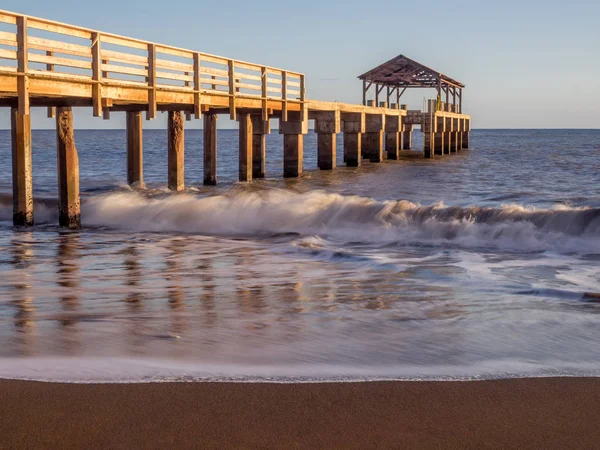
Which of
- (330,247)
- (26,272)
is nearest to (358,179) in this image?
(330,247)

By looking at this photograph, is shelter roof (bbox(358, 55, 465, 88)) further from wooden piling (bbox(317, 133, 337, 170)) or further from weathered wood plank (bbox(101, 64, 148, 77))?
weathered wood plank (bbox(101, 64, 148, 77))

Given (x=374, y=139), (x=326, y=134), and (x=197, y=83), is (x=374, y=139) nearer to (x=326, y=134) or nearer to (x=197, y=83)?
(x=326, y=134)

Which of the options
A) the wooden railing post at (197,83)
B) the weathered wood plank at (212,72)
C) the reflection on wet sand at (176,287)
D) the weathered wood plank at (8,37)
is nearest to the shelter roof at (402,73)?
the weathered wood plank at (212,72)

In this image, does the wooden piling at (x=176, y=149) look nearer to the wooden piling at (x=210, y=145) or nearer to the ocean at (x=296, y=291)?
the ocean at (x=296, y=291)

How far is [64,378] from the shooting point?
4.51 metres

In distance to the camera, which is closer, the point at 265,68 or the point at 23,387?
the point at 23,387

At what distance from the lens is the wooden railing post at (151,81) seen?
45.9ft

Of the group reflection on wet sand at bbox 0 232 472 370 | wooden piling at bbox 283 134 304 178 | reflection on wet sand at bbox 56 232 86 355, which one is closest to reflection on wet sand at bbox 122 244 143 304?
reflection on wet sand at bbox 0 232 472 370

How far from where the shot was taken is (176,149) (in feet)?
60.2

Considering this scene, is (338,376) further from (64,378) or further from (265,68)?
(265,68)

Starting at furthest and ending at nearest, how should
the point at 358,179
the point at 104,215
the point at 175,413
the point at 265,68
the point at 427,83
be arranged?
the point at 427,83 → the point at 358,179 → the point at 265,68 → the point at 104,215 → the point at 175,413

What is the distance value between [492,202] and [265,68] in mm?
6694

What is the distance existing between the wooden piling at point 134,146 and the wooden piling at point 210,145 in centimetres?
235

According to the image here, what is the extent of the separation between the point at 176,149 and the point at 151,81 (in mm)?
4241
